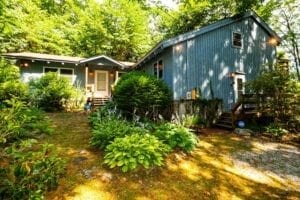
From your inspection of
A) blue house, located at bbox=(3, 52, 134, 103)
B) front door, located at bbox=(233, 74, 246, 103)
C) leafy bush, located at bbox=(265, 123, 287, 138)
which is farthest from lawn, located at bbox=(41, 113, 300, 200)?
blue house, located at bbox=(3, 52, 134, 103)

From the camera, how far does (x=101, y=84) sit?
2083 cm

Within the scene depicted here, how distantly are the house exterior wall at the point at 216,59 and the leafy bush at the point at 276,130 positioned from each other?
424 centimetres

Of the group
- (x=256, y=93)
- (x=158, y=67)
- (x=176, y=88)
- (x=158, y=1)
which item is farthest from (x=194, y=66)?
(x=158, y=1)

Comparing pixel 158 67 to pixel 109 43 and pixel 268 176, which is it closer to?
pixel 268 176

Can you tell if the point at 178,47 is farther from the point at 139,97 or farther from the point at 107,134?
the point at 107,134

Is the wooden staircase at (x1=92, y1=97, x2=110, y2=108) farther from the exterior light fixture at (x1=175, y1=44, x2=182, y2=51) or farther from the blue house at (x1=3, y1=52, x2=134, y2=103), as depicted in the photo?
the exterior light fixture at (x1=175, y1=44, x2=182, y2=51)

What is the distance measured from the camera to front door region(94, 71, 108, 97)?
20573mm

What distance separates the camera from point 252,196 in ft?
16.9

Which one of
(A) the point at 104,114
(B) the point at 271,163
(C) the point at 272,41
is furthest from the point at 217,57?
(B) the point at 271,163

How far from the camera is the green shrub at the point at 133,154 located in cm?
540

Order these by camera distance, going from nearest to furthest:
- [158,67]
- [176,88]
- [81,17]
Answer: [176,88] < [158,67] < [81,17]

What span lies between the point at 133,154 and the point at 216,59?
10548 millimetres

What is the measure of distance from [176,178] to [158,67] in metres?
10.7

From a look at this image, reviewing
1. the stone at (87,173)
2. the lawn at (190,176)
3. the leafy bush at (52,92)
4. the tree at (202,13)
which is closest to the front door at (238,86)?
the lawn at (190,176)
